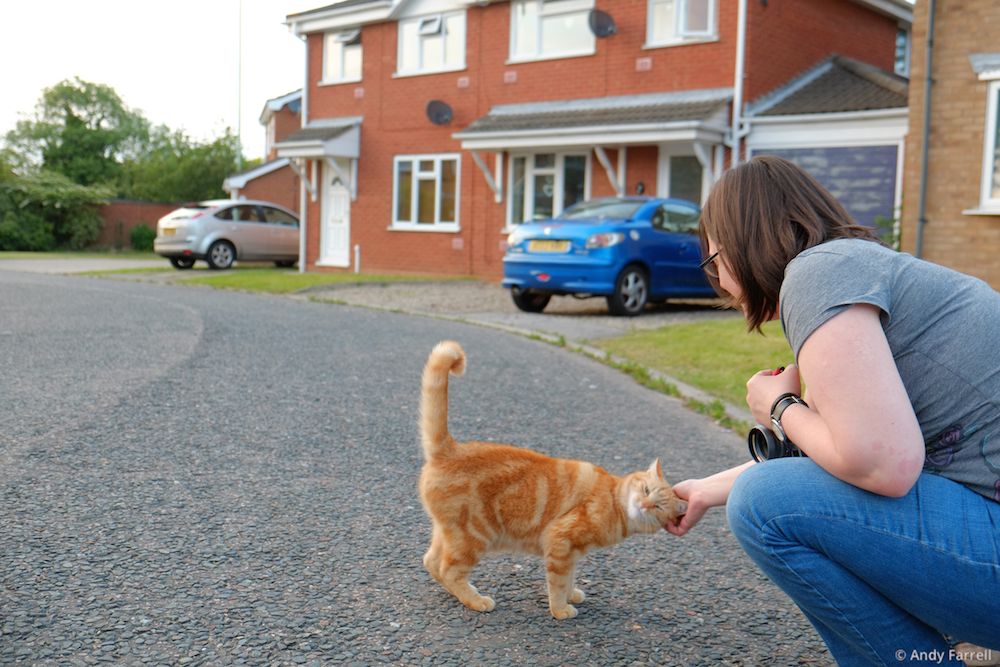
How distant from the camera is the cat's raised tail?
10.8ft

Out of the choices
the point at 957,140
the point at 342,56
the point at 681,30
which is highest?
the point at 342,56

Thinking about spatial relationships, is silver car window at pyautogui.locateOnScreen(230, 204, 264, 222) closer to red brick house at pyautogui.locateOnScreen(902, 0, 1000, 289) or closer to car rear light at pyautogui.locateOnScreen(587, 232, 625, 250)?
car rear light at pyautogui.locateOnScreen(587, 232, 625, 250)

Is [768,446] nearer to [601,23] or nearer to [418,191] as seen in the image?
[601,23]

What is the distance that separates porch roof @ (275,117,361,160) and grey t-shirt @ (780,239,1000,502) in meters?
23.2

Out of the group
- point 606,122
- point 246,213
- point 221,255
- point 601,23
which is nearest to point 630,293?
point 606,122

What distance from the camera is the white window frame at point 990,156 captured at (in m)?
14.2

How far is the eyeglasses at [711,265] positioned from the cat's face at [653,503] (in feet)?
2.50

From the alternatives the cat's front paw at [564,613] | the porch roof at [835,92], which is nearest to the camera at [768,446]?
the cat's front paw at [564,613]

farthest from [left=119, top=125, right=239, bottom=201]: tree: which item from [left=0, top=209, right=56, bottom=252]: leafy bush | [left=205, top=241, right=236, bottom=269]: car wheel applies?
[left=205, top=241, right=236, bottom=269]: car wheel

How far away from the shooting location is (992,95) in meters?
14.2

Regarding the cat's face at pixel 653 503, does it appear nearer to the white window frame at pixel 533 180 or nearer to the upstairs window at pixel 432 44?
the white window frame at pixel 533 180

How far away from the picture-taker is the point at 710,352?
9.70 meters

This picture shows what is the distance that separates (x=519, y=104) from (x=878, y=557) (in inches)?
802

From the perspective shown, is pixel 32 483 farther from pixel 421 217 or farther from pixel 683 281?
pixel 421 217
